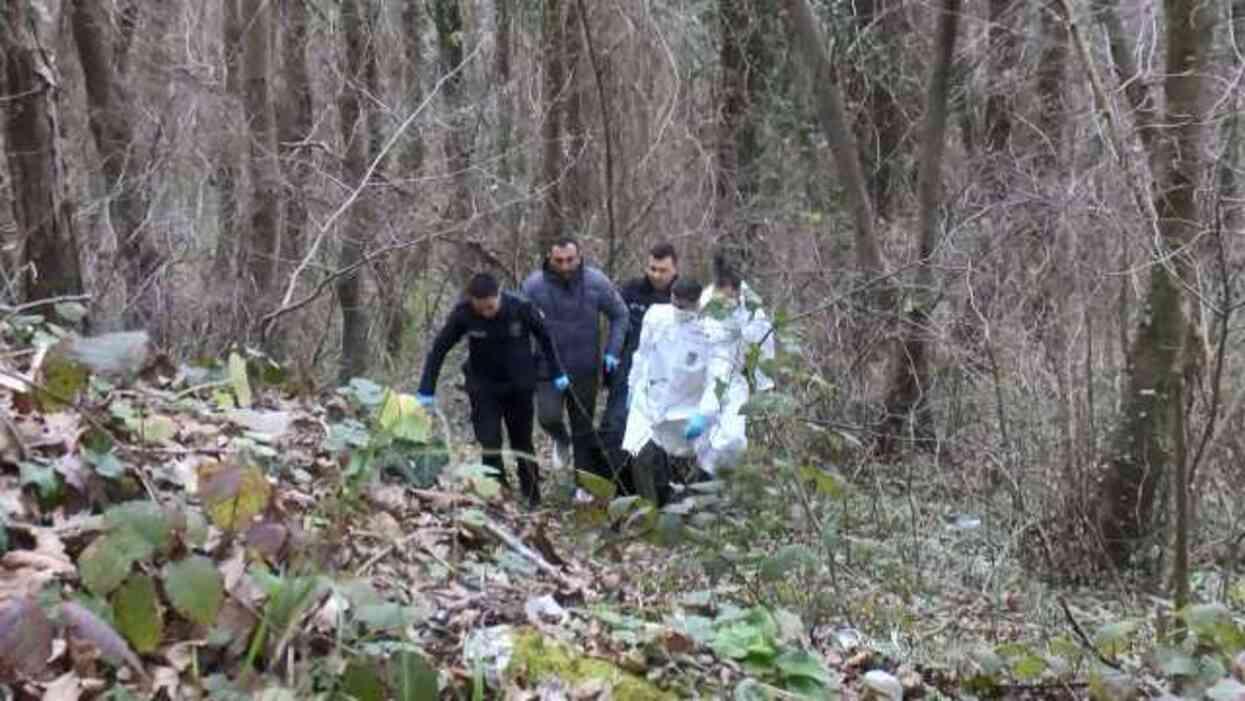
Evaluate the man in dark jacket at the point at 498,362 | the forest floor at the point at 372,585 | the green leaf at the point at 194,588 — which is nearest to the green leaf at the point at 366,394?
the forest floor at the point at 372,585

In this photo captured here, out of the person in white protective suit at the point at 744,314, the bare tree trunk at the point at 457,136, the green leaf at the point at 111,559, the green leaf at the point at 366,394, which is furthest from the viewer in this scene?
the bare tree trunk at the point at 457,136

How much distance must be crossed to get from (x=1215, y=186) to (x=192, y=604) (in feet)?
16.9

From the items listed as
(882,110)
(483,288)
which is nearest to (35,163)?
(483,288)

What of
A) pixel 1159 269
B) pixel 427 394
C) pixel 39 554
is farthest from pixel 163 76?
pixel 39 554

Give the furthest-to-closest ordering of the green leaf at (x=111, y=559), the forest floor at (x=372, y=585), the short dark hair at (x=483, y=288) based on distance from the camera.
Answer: the short dark hair at (x=483, y=288) < the forest floor at (x=372, y=585) < the green leaf at (x=111, y=559)

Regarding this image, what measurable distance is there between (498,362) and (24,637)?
588cm

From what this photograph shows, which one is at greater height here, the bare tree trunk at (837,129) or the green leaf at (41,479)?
the bare tree trunk at (837,129)

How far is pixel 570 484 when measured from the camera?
8727 mm

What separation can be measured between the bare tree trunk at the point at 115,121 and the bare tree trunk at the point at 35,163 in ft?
12.4

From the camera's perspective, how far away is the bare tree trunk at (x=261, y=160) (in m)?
12.1

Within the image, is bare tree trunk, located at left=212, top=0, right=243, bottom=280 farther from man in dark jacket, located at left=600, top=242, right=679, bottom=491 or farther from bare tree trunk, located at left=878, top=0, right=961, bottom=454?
bare tree trunk, located at left=878, top=0, right=961, bottom=454

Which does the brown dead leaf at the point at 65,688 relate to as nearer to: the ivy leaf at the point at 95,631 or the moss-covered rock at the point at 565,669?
the ivy leaf at the point at 95,631

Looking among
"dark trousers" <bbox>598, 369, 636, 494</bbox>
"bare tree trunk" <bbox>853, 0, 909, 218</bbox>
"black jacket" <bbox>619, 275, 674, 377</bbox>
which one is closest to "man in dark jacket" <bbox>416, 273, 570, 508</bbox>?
"dark trousers" <bbox>598, 369, 636, 494</bbox>

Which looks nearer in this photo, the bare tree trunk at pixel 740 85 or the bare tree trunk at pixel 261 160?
the bare tree trunk at pixel 261 160
